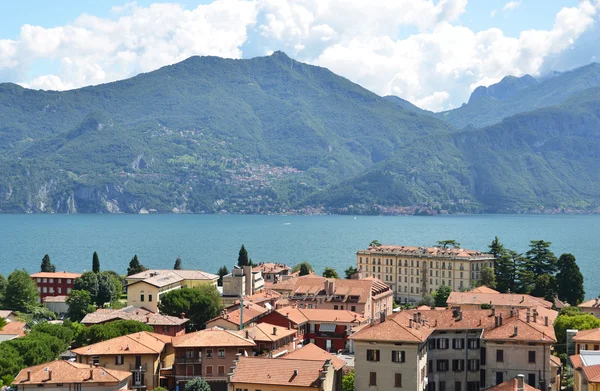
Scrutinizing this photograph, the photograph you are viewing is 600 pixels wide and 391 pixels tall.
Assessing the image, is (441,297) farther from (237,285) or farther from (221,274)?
(221,274)

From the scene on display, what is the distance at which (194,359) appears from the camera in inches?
1938

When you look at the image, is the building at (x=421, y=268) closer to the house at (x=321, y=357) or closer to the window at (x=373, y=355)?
the house at (x=321, y=357)

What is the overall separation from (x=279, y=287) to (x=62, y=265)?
8263cm

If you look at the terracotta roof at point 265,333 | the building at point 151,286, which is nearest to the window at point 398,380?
the terracotta roof at point 265,333

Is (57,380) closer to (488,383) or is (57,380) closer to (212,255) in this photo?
(488,383)

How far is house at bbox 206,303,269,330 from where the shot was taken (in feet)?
196

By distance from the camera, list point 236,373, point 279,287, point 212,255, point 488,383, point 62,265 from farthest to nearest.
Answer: point 212,255 < point 62,265 < point 279,287 < point 488,383 < point 236,373

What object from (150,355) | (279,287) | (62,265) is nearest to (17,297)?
(279,287)

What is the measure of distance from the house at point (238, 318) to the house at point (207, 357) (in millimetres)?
9213

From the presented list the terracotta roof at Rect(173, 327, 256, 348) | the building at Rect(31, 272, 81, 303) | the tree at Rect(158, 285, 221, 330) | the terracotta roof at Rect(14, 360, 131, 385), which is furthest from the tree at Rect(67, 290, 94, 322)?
the terracotta roof at Rect(14, 360, 131, 385)

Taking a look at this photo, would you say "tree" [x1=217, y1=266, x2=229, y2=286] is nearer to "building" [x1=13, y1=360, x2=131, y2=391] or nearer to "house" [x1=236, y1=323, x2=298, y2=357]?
"house" [x1=236, y1=323, x2=298, y2=357]

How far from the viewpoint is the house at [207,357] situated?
48.7 m

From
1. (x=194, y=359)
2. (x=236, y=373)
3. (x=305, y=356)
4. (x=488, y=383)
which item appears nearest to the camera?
(x=236, y=373)

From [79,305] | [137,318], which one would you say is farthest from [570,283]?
[79,305]
